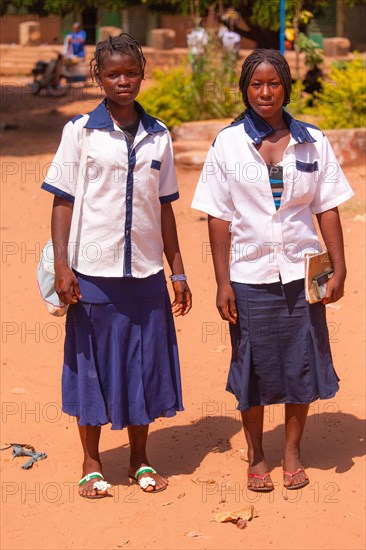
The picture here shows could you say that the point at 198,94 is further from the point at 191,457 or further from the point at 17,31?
the point at 17,31

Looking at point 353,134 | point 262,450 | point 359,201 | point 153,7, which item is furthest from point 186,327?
point 153,7

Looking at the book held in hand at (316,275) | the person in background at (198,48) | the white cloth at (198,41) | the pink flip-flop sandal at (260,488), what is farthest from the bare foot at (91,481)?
the white cloth at (198,41)

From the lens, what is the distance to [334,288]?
158 inches

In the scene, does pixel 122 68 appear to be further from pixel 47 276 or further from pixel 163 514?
pixel 163 514

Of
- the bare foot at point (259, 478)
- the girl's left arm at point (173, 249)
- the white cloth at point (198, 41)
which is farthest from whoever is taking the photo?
the white cloth at point (198, 41)

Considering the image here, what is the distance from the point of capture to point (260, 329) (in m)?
4.00

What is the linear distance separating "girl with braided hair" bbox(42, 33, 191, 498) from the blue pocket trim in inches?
21.4

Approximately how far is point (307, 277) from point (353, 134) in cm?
625

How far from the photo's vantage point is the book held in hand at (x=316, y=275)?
12.8ft

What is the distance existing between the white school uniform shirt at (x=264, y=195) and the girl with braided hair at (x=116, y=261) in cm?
24

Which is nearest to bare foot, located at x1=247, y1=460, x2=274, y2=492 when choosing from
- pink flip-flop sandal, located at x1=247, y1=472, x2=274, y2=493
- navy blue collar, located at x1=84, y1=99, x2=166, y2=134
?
pink flip-flop sandal, located at x1=247, y1=472, x2=274, y2=493

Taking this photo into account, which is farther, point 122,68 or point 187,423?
point 187,423

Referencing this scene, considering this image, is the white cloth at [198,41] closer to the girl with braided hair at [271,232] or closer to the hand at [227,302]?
the girl with braided hair at [271,232]

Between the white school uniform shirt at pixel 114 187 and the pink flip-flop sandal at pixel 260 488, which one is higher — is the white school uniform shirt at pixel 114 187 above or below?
above
